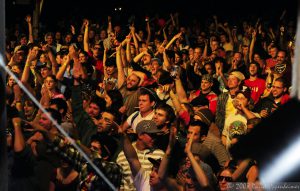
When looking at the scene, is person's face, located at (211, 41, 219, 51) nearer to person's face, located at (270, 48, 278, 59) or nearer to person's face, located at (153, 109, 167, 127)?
person's face, located at (270, 48, 278, 59)

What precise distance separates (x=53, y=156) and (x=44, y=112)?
28.1 inches

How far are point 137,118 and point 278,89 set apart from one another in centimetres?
119

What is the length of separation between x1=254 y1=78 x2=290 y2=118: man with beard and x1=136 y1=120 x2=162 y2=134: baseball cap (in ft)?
A: 3.21

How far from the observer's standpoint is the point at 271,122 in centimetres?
170

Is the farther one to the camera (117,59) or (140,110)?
(117,59)

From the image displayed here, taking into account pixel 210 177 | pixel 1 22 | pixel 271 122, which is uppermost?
pixel 1 22

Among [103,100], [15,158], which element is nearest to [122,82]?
[103,100]

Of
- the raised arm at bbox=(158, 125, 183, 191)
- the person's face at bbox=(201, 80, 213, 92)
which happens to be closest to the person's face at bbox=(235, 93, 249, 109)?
the person's face at bbox=(201, 80, 213, 92)

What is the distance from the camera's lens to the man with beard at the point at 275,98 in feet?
19.5

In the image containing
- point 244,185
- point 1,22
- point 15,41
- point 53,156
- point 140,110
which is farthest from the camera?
point 15,41

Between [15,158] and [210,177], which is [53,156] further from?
[210,177]

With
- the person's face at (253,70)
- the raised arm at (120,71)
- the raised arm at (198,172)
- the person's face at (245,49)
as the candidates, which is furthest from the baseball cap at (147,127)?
the person's face at (245,49)

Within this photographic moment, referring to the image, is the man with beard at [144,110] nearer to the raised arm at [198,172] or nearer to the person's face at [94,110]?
the person's face at [94,110]

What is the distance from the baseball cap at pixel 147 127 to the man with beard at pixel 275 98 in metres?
0.98
